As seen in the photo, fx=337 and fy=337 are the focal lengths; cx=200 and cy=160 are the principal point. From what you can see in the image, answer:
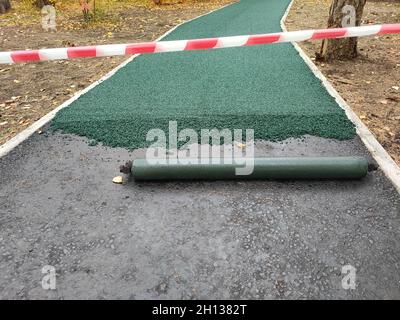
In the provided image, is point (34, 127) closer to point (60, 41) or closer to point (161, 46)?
point (161, 46)

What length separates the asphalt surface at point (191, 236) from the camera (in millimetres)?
2422

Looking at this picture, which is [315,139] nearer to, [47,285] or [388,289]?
[388,289]

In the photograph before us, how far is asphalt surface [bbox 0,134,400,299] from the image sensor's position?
95.3 inches

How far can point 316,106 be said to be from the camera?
516 cm

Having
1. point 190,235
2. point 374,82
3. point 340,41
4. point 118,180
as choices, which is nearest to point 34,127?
point 118,180

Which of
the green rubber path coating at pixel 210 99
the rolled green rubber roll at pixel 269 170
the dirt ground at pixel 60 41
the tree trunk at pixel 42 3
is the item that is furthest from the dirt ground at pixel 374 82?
the tree trunk at pixel 42 3

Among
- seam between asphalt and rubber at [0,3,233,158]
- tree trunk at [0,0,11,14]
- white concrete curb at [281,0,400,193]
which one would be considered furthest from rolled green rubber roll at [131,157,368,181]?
tree trunk at [0,0,11,14]

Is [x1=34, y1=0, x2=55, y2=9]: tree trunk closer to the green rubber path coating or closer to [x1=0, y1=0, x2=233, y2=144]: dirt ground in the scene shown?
[x1=0, y1=0, x2=233, y2=144]: dirt ground

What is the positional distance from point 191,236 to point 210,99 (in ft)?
10.7

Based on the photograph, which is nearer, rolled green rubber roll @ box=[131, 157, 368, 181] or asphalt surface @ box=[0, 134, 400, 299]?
asphalt surface @ box=[0, 134, 400, 299]

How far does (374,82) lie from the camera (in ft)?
20.7

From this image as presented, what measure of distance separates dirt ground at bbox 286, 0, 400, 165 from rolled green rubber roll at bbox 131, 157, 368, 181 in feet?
2.88
